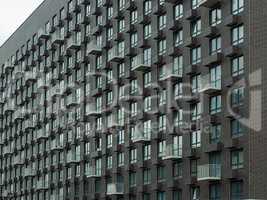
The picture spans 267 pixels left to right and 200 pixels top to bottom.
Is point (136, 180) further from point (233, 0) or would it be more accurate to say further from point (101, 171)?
point (233, 0)

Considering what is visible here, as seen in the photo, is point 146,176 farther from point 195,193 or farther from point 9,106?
point 9,106

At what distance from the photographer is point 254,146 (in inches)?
1553

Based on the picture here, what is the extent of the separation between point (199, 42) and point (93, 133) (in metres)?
17.3

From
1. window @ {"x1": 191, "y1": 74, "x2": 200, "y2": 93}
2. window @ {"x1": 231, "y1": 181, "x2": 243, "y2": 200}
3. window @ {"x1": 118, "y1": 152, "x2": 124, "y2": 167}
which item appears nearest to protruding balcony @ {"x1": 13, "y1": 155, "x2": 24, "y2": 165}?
window @ {"x1": 118, "y1": 152, "x2": 124, "y2": 167}

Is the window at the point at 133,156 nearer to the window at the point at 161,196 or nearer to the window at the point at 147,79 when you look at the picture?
the window at the point at 161,196

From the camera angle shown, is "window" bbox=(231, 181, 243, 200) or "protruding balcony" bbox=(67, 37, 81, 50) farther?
"protruding balcony" bbox=(67, 37, 81, 50)

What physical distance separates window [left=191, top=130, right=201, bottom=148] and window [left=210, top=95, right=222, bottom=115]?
1.86m

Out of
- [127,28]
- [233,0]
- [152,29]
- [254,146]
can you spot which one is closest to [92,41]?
[127,28]

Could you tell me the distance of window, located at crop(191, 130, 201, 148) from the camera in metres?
44.0

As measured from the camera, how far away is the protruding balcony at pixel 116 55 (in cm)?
5509

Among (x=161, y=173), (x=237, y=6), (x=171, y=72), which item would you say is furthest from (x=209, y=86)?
(x=161, y=173)

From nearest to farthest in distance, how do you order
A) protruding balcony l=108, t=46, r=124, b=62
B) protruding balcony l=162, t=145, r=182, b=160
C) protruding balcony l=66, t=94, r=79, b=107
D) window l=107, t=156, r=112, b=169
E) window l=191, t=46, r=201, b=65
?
window l=191, t=46, r=201, b=65 < protruding balcony l=162, t=145, r=182, b=160 < protruding balcony l=108, t=46, r=124, b=62 < window l=107, t=156, r=112, b=169 < protruding balcony l=66, t=94, r=79, b=107

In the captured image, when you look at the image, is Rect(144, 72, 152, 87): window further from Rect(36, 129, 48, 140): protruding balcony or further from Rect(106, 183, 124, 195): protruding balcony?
Rect(36, 129, 48, 140): protruding balcony

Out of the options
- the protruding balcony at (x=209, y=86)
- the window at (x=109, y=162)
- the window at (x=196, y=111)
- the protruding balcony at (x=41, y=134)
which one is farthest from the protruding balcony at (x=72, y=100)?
the protruding balcony at (x=209, y=86)
